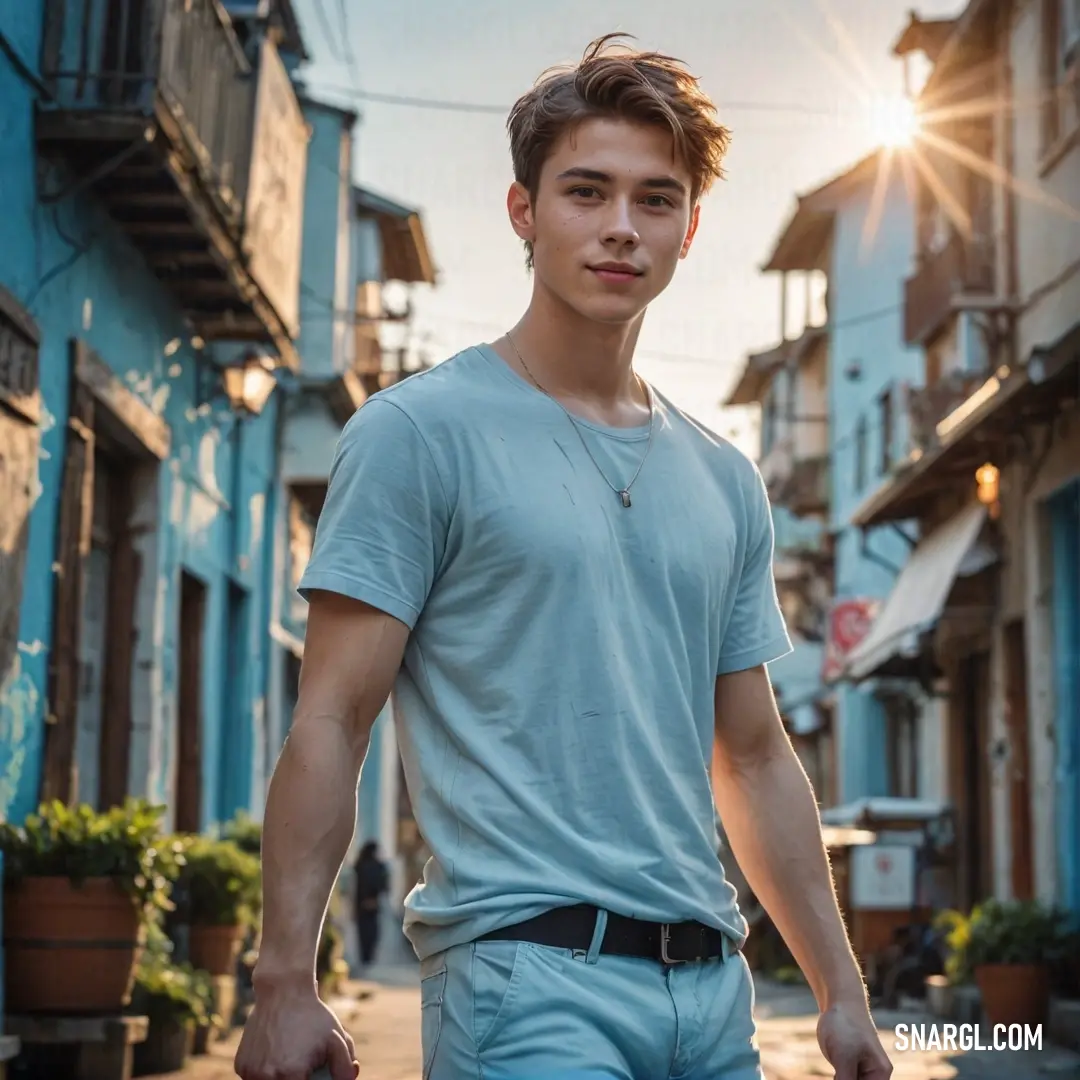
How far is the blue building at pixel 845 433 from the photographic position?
32.2 m

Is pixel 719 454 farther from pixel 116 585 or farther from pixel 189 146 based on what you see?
pixel 116 585

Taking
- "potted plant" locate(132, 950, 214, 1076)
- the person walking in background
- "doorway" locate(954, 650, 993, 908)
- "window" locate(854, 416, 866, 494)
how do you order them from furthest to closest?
"window" locate(854, 416, 866, 494) < the person walking in background < "doorway" locate(954, 650, 993, 908) < "potted plant" locate(132, 950, 214, 1076)

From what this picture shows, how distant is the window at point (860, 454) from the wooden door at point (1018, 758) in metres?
17.6

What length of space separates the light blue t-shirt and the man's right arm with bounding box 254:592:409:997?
0.05 m

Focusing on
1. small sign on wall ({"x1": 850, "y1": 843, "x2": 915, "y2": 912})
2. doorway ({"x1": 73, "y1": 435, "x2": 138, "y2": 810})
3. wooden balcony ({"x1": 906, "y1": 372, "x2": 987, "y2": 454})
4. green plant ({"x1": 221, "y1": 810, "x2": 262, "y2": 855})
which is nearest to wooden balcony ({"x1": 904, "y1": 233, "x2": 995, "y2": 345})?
wooden balcony ({"x1": 906, "y1": 372, "x2": 987, "y2": 454})

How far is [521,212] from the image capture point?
298 centimetres

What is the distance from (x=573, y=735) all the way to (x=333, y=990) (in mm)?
13233

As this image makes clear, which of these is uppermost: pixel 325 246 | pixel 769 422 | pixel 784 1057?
pixel 769 422

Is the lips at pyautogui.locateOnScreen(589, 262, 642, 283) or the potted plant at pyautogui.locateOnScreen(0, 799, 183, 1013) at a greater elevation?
the lips at pyautogui.locateOnScreen(589, 262, 642, 283)

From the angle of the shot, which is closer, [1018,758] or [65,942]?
[65,942]

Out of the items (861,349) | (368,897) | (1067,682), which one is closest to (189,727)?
(1067,682)

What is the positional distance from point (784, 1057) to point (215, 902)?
11.8ft

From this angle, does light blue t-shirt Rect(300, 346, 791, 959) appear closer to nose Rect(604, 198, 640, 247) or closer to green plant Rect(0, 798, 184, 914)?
nose Rect(604, 198, 640, 247)

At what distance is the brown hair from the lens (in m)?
2.84
